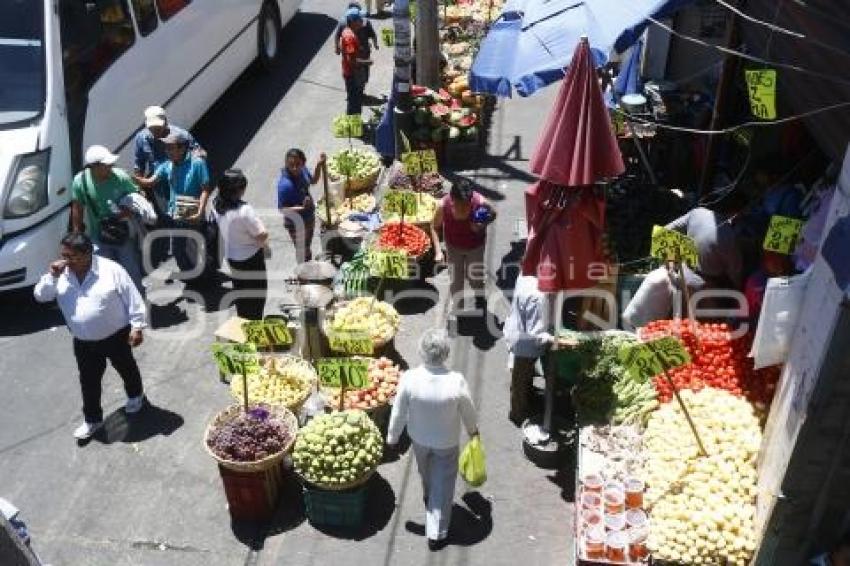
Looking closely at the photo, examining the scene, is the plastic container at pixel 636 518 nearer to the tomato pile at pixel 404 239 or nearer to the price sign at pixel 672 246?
the price sign at pixel 672 246

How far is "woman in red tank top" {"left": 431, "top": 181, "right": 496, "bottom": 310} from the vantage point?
8062 mm

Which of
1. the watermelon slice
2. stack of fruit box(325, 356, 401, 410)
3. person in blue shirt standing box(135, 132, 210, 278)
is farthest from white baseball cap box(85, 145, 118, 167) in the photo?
the watermelon slice

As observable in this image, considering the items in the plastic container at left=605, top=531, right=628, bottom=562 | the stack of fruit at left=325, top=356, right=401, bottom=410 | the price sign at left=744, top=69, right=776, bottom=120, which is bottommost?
the plastic container at left=605, top=531, right=628, bottom=562

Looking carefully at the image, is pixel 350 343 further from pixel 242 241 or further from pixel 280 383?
pixel 242 241

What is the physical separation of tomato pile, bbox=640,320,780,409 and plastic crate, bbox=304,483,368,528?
2.62 m

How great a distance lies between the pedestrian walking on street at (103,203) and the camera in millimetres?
8281

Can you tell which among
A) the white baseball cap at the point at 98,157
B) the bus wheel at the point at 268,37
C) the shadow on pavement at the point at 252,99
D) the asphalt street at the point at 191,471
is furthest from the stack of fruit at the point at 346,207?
the bus wheel at the point at 268,37

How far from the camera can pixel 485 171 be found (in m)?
12.0

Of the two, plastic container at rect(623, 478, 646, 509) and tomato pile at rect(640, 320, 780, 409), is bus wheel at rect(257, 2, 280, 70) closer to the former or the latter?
tomato pile at rect(640, 320, 780, 409)

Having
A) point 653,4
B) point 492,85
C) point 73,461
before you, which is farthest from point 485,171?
point 73,461

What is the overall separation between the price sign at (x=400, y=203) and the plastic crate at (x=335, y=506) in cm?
347

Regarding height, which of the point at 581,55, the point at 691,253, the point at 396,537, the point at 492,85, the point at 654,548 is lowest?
→ the point at 396,537

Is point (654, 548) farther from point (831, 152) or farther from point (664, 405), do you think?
point (831, 152)

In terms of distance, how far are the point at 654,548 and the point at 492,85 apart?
5.80 meters
